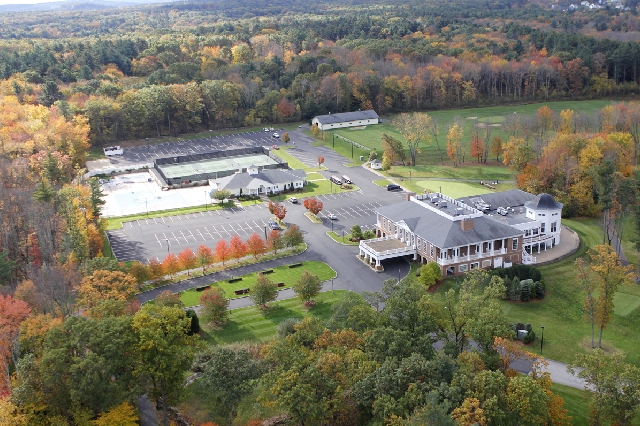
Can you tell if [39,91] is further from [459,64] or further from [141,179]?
[459,64]

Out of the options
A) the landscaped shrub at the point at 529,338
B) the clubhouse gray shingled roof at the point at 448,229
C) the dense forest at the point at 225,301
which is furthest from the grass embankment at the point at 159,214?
the landscaped shrub at the point at 529,338

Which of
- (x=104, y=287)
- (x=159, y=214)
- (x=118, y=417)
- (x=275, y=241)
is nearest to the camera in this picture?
(x=118, y=417)

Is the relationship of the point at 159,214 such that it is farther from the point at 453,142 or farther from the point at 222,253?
the point at 453,142

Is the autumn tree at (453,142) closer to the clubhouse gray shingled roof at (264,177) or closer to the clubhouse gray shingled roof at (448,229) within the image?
the clubhouse gray shingled roof at (264,177)

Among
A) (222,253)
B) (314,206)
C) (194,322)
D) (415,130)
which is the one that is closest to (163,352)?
(194,322)

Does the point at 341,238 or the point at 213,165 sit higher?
the point at 213,165
